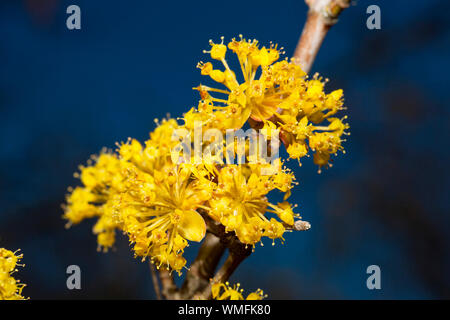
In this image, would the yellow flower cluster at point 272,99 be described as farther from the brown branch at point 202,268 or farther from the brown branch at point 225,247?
the brown branch at point 202,268

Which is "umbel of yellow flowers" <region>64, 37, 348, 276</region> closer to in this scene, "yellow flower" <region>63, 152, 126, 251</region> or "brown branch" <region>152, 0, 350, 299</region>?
"brown branch" <region>152, 0, 350, 299</region>

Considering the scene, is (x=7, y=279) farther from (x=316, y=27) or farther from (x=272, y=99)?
(x=316, y=27)

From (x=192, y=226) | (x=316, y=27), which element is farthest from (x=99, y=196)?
(x=316, y=27)

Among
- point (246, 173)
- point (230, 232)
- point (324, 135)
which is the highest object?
point (324, 135)

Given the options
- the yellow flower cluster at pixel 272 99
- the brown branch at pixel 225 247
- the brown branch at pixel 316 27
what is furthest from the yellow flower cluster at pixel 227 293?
the brown branch at pixel 316 27

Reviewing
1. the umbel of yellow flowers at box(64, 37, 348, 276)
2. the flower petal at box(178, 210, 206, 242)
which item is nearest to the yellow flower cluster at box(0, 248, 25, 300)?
the umbel of yellow flowers at box(64, 37, 348, 276)
